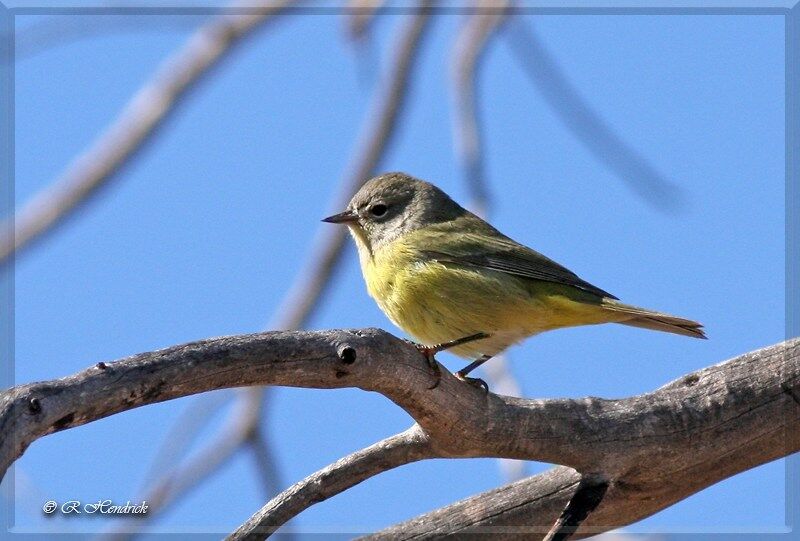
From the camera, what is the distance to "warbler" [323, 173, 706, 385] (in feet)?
17.9

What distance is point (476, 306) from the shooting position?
5.45m

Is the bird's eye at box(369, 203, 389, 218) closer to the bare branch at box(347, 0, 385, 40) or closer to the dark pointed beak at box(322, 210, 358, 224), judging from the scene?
the dark pointed beak at box(322, 210, 358, 224)

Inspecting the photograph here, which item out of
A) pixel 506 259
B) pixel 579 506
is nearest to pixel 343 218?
pixel 506 259

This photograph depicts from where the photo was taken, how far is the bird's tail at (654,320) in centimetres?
533

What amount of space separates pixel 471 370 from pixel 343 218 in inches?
57.1

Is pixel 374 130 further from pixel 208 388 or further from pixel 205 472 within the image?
pixel 208 388

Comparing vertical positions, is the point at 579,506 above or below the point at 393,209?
below

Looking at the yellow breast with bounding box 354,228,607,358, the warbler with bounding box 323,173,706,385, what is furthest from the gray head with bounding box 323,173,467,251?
the yellow breast with bounding box 354,228,607,358

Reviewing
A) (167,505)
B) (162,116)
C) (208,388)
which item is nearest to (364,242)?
(162,116)

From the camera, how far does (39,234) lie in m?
4.66

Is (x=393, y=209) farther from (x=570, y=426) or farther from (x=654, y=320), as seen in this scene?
(x=570, y=426)

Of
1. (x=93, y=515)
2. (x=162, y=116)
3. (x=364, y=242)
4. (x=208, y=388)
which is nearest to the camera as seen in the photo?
(x=208, y=388)

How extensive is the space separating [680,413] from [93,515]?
2.53 m

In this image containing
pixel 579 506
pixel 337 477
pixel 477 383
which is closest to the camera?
pixel 337 477
